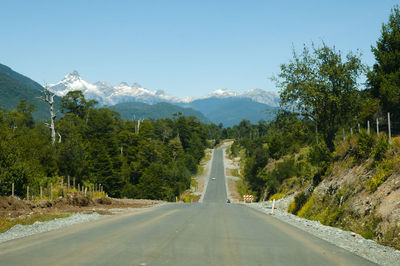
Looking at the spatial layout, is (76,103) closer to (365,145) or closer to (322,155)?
(322,155)

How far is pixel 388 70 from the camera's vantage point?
35156 mm

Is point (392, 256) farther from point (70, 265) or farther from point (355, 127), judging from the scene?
point (355, 127)

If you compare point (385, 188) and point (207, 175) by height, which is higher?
point (385, 188)

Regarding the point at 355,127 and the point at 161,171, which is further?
the point at 161,171

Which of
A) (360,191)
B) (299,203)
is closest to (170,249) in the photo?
(360,191)

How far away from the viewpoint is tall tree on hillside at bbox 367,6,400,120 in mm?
31844

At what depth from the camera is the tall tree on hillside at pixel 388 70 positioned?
3184 centimetres

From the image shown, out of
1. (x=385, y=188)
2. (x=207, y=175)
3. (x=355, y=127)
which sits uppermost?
(x=355, y=127)

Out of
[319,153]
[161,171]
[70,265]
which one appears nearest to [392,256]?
[70,265]

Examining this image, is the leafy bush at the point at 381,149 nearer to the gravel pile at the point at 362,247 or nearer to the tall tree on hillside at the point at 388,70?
the gravel pile at the point at 362,247

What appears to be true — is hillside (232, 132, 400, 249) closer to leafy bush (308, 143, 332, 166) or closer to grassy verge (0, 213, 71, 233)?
leafy bush (308, 143, 332, 166)

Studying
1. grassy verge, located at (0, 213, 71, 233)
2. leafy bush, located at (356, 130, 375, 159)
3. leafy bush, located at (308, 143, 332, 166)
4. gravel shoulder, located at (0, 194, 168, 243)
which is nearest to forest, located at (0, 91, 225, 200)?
gravel shoulder, located at (0, 194, 168, 243)

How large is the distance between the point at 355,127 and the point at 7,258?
1331 inches

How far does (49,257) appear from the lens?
27.0 feet
